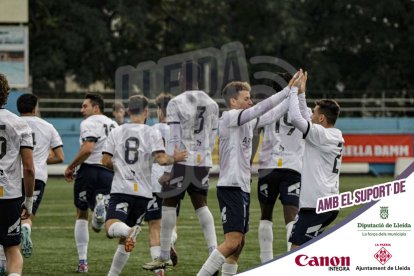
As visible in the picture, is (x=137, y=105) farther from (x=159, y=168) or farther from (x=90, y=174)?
(x=90, y=174)

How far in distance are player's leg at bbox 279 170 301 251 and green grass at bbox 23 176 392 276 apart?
0.85 metres

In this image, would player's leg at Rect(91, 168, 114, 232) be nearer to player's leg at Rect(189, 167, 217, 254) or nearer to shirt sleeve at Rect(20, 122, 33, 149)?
player's leg at Rect(189, 167, 217, 254)

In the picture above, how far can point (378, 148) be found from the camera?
33750 mm

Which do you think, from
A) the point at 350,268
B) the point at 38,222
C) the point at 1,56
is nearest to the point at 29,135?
the point at 350,268

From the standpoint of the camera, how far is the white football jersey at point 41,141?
1348cm

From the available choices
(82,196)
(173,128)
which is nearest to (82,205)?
(82,196)

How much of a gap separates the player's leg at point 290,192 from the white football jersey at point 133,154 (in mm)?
2031

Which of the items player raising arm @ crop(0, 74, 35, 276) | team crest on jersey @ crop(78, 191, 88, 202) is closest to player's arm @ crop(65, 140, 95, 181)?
team crest on jersey @ crop(78, 191, 88, 202)

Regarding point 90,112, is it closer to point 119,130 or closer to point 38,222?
point 119,130

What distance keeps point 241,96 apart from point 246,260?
11.2 feet

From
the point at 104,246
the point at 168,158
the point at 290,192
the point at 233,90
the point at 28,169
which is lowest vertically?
the point at 104,246

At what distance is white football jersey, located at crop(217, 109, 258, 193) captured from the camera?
36.8ft

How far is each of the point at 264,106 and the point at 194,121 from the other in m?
2.64

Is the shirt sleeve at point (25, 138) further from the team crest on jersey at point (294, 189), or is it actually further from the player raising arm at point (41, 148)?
the team crest on jersey at point (294, 189)
